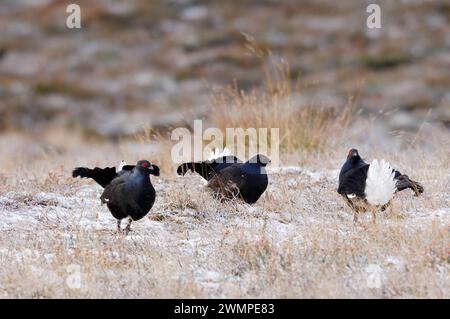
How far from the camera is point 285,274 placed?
524 cm

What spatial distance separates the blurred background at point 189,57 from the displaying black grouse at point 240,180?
1296cm

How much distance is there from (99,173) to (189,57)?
2063 centimetres

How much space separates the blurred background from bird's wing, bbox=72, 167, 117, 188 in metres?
13.3

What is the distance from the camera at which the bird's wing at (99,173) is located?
261 inches

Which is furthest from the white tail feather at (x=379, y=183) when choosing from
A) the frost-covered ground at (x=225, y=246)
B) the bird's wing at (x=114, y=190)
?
the bird's wing at (x=114, y=190)

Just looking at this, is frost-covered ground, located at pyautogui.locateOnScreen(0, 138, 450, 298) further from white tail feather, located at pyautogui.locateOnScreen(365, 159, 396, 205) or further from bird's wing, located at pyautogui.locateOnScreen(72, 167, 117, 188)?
bird's wing, located at pyautogui.locateOnScreen(72, 167, 117, 188)

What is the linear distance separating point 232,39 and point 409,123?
9.09m

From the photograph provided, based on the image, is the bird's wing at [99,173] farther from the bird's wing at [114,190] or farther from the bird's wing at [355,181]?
the bird's wing at [355,181]

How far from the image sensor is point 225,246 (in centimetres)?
584

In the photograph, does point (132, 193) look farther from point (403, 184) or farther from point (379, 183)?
point (403, 184)

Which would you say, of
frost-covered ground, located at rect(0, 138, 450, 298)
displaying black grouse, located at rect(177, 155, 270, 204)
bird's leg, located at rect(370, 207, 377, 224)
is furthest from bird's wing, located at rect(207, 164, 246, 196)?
bird's leg, located at rect(370, 207, 377, 224)
